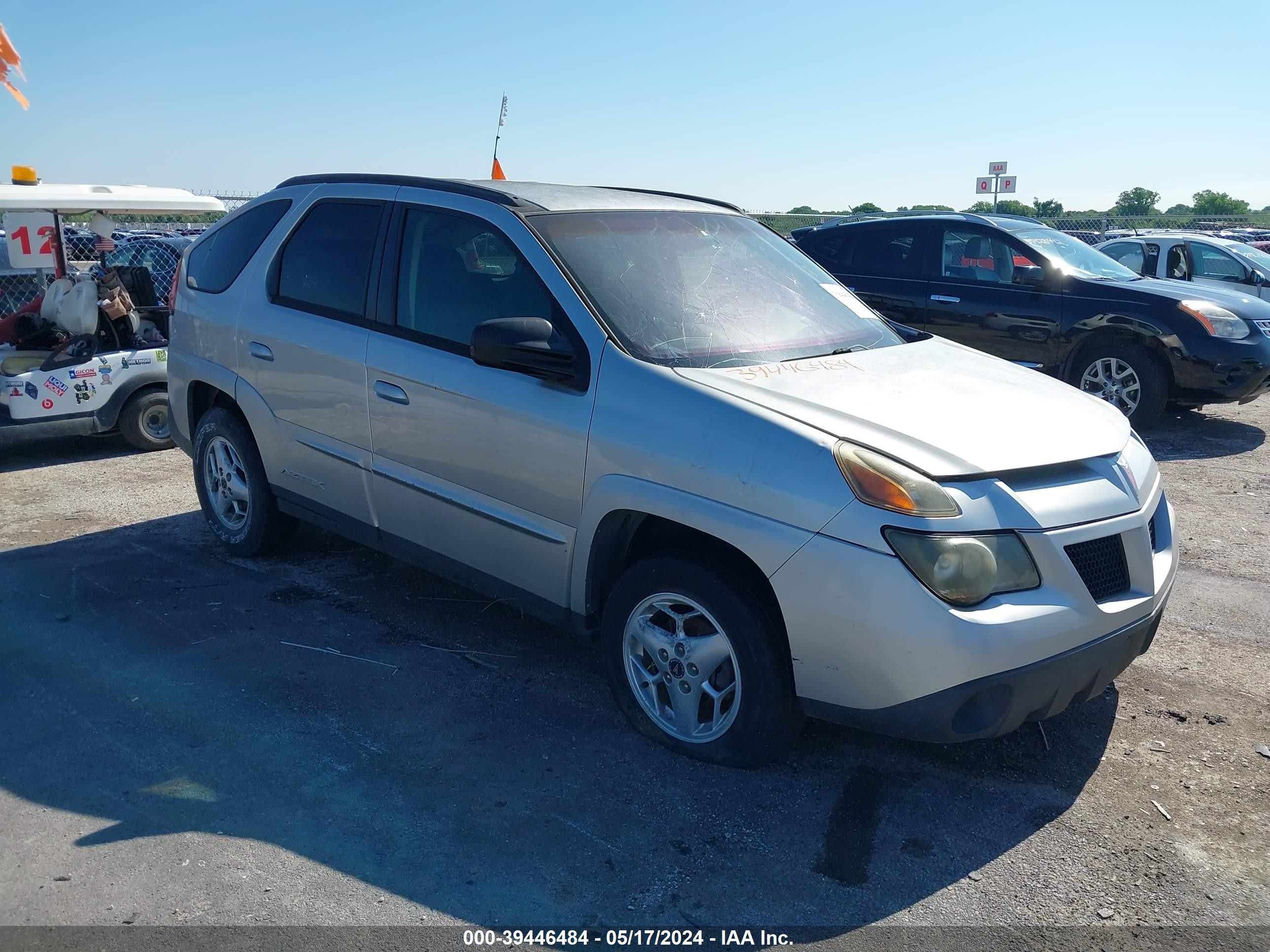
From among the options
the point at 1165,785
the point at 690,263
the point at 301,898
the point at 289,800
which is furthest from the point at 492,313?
the point at 1165,785

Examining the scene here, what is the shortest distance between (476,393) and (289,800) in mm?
1605

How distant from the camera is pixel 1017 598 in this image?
3.05 m

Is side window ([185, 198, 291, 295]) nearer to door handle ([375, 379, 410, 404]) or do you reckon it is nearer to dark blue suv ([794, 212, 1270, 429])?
door handle ([375, 379, 410, 404])

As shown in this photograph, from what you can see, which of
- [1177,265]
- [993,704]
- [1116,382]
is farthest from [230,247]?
[1177,265]

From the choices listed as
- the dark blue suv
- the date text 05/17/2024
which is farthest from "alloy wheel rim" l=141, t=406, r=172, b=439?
the date text 05/17/2024

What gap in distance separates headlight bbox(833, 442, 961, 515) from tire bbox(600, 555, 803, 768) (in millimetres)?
530

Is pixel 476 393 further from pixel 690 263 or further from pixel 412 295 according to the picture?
pixel 690 263

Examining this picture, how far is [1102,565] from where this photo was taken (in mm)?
3275

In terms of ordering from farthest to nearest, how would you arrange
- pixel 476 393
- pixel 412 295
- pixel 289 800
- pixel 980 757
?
1. pixel 412 295
2. pixel 476 393
3. pixel 980 757
4. pixel 289 800

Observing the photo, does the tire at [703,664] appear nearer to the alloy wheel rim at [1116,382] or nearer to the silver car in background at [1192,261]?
the alloy wheel rim at [1116,382]

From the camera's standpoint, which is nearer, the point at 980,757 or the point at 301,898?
the point at 301,898

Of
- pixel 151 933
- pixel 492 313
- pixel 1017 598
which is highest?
pixel 492 313

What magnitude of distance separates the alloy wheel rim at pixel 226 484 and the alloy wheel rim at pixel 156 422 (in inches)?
114

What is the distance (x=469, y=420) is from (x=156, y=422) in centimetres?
540
